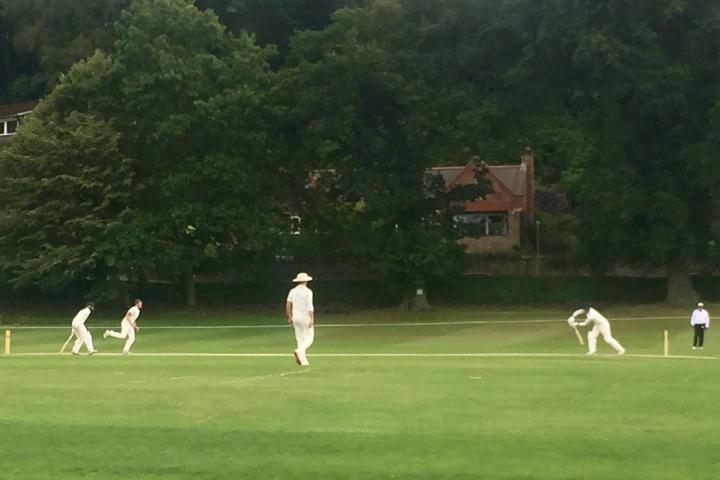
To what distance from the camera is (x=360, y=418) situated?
1480 centimetres

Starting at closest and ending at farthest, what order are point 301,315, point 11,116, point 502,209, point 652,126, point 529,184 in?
point 301,315 < point 652,126 < point 502,209 < point 529,184 < point 11,116

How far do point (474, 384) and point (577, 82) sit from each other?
3999 centimetres

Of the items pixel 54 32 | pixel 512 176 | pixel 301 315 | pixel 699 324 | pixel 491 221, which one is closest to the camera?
pixel 301 315

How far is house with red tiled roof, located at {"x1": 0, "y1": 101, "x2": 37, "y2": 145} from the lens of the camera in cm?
8800

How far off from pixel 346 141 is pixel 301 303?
3740 cm

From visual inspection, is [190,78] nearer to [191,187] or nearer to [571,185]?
[191,187]

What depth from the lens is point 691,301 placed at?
193 feet

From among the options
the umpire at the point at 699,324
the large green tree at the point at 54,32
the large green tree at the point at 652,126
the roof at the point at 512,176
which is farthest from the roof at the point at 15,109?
the umpire at the point at 699,324

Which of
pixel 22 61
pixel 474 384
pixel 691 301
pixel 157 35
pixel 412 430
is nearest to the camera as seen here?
pixel 412 430

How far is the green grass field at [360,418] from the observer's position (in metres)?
11.4

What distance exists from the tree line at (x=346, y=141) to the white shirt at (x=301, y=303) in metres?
32.2

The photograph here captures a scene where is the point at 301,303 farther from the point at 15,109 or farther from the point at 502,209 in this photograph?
the point at 15,109

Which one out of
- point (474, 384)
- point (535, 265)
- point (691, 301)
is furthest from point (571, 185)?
point (474, 384)

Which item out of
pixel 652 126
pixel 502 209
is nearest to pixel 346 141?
pixel 652 126
